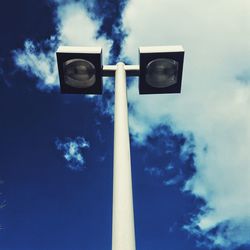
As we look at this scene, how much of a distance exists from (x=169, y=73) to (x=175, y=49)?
40 centimetres

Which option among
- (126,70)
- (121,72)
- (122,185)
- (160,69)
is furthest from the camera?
(160,69)

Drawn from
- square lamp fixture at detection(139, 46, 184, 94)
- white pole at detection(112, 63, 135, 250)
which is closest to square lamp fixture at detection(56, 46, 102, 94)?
square lamp fixture at detection(139, 46, 184, 94)

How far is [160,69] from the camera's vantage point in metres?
6.09

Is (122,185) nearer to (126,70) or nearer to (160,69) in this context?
(126,70)

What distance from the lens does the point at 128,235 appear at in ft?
12.3

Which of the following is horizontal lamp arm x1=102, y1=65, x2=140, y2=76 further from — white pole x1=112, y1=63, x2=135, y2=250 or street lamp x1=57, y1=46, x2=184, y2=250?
white pole x1=112, y1=63, x2=135, y2=250

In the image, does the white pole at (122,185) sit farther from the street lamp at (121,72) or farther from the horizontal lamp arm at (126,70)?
the horizontal lamp arm at (126,70)

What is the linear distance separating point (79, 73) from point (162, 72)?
114cm

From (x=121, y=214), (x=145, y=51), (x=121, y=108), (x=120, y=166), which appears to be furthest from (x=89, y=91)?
(x=121, y=214)

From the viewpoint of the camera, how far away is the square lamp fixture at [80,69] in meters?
5.82

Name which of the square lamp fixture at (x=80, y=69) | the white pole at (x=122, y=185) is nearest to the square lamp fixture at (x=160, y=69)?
the square lamp fixture at (x=80, y=69)

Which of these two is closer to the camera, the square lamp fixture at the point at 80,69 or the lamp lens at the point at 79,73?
the square lamp fixture at the point at 80,69

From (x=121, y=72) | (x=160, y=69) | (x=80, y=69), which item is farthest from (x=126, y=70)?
(x=80, y=69)

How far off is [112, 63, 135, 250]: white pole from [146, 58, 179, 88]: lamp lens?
0.98 metres
